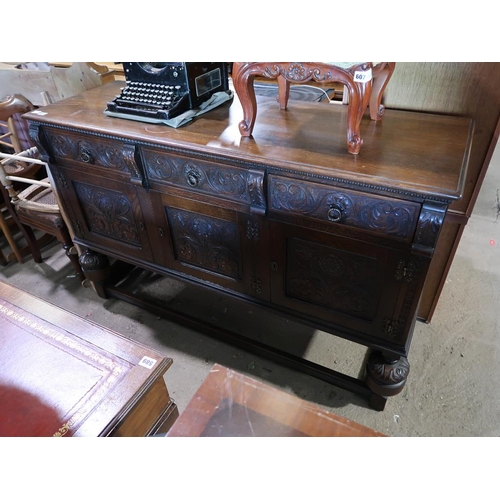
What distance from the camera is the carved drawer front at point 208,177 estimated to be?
4.39 ft

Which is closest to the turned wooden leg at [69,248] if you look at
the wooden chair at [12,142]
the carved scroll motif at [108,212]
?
the carved scroll motif at [108,212]

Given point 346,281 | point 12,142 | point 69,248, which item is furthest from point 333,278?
point 12,142

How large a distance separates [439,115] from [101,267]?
185cm

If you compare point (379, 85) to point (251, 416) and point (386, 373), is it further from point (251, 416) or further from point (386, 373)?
point (251, 416)

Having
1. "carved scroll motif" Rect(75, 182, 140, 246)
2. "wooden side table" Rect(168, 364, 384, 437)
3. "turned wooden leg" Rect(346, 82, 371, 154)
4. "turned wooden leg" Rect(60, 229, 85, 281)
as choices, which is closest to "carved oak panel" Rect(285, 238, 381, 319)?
"turned wooden leg" Rect(346, 82, 371, 154)

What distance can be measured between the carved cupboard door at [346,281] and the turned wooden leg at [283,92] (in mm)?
551

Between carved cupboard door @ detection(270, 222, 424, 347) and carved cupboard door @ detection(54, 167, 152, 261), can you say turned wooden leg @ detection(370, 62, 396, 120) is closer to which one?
carved cupboard door @ detection(270, 222, 424, 347)

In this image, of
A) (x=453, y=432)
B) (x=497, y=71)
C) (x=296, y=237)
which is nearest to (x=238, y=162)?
(x=296, y=237)

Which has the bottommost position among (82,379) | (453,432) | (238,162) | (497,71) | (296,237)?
(453,432)

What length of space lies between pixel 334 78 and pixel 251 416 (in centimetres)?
101

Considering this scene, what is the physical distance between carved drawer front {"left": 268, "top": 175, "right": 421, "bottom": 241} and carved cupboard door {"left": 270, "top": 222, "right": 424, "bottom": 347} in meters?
0.08

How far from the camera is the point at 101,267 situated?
2.20m

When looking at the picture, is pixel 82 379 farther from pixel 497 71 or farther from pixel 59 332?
pixel 497 71

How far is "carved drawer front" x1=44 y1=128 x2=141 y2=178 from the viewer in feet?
5.08
